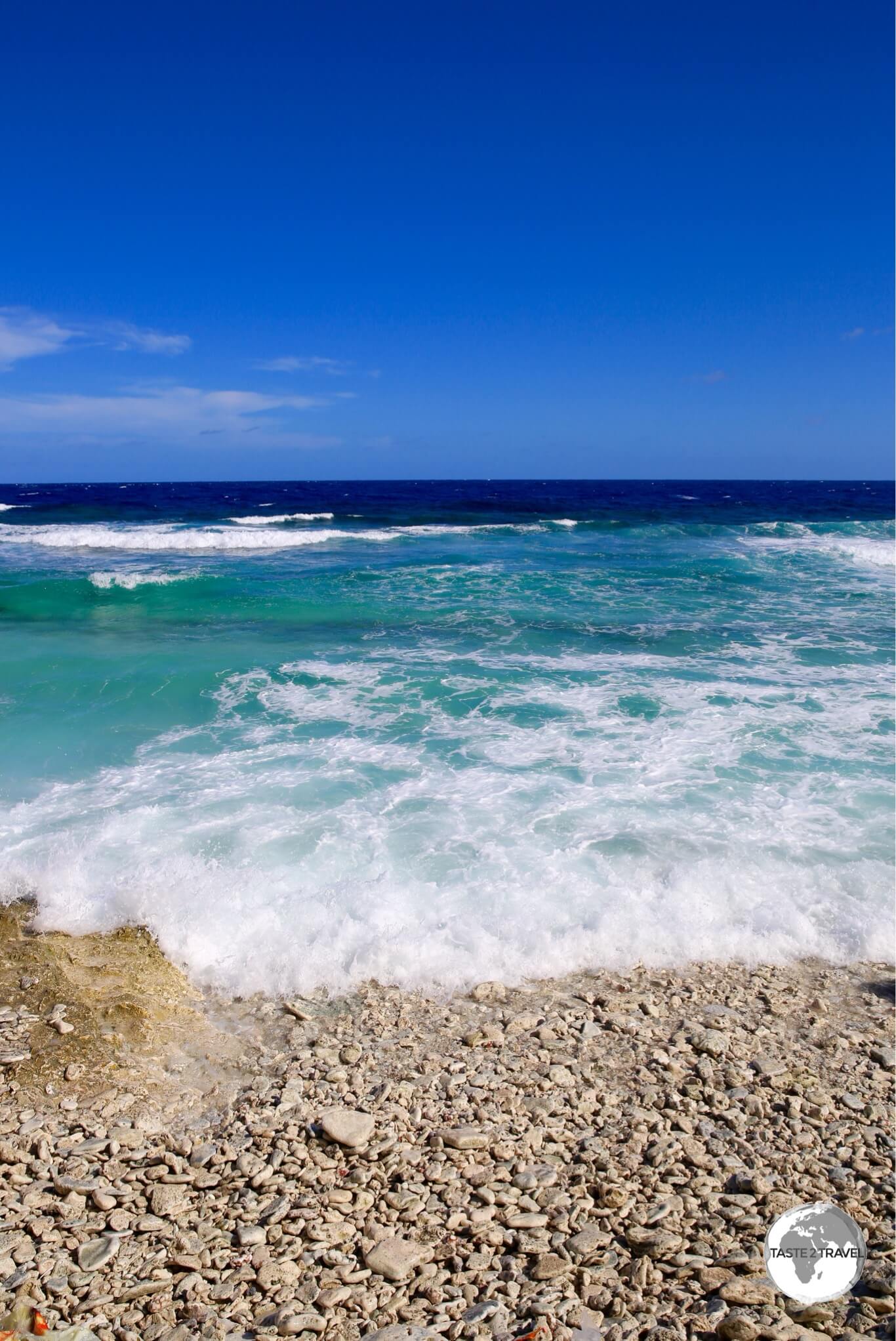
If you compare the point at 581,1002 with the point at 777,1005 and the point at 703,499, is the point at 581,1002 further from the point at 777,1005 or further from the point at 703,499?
the point at 703,499

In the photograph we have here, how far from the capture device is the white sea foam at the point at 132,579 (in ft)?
68.7

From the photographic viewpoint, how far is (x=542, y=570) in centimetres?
2452

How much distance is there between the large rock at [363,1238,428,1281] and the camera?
305cm

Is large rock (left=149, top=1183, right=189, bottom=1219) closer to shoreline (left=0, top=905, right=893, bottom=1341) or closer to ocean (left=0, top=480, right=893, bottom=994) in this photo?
shoreline (left=0, top=905, right=893, bottom=1341)

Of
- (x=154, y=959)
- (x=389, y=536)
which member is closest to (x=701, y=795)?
(x=154, y=959)

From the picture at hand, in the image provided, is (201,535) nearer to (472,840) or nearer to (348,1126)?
(472,840)

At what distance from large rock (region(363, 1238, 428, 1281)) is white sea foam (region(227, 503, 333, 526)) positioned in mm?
40123

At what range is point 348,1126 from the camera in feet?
12.5

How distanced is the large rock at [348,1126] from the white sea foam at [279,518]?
39320 millimetres

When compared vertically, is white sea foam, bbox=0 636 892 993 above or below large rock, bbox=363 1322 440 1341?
above

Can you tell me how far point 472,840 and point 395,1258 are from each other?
4.11 m

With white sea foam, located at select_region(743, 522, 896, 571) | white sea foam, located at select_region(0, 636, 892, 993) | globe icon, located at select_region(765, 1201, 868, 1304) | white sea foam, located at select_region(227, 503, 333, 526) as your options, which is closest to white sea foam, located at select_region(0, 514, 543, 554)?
white sea foam, located at select_region(227, 503, 333, 526)

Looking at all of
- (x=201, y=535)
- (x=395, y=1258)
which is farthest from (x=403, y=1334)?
(x=201, y=535)

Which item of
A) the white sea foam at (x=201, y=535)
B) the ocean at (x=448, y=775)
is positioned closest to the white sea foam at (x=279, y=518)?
the white sea foam at (x=201, y=535)
